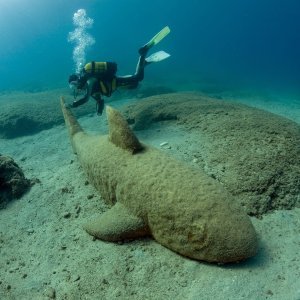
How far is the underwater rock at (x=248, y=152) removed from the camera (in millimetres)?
4594

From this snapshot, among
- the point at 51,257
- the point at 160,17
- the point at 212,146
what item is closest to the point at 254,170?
the point at 212,146

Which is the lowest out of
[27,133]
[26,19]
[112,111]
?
[27,133]

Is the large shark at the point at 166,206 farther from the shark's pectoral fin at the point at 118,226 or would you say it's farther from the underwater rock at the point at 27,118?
the underwater rock at the point at 27,118

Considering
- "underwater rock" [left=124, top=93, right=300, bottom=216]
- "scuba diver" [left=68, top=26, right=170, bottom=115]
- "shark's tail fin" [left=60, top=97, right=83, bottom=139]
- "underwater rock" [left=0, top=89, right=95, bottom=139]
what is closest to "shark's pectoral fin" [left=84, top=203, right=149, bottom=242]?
"underwater rock" [left=124, top=93, right=300, bottom=216]

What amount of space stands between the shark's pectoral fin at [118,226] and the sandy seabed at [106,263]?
0.12 m

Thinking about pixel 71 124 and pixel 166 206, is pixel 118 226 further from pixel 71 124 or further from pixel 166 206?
pixel 71 124

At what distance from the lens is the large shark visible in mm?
3332

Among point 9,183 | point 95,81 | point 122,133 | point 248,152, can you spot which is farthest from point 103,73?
point 248,152

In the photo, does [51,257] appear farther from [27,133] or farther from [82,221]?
[27,133]

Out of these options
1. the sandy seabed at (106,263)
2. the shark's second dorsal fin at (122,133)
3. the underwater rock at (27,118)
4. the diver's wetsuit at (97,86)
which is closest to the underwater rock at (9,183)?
the sandy seabed at (106,263)

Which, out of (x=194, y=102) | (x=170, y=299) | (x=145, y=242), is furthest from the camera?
(x=194, y=102)

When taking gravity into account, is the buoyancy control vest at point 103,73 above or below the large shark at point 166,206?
above

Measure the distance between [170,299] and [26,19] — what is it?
124420mm

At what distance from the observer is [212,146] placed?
595cm
